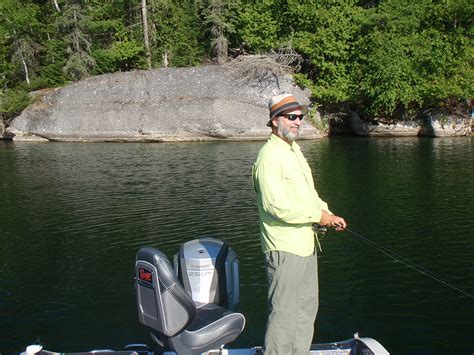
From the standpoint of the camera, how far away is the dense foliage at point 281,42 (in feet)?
111

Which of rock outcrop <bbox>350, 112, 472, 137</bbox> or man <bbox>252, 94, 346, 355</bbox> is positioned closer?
man <bbox>252, 94, 346, 355</bbox>

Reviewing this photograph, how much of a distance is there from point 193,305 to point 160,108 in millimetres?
32204

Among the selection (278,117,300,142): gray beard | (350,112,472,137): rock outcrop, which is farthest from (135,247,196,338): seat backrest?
(350,112,472,137): rock outcrop

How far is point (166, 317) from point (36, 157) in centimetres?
2455

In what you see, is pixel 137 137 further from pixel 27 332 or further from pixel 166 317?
pixel 166 317

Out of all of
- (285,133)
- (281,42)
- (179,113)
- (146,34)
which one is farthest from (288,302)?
(146,34)

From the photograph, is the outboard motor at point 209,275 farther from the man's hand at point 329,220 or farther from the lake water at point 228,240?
the lake water at point 228,240

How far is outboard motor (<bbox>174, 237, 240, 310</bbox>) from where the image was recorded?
4949 mm

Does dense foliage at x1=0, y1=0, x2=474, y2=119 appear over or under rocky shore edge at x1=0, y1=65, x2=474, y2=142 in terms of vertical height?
over

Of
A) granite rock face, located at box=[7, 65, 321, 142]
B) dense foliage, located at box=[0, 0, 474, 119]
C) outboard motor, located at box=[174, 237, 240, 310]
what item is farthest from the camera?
granite rock face, located at box=[7, 65, 321, 142]

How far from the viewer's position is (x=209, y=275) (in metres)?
4.96

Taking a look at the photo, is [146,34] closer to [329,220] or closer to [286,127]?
[286,127]

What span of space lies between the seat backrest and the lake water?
7.85 feet

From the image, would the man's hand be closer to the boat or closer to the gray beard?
the gray beard
